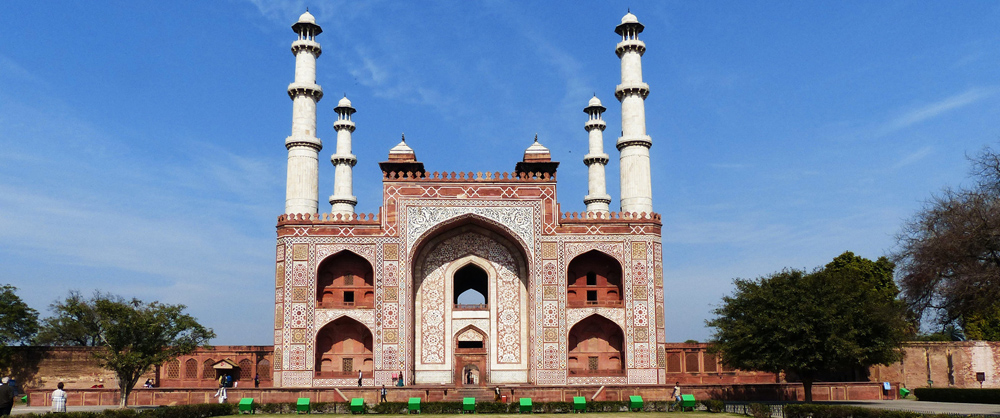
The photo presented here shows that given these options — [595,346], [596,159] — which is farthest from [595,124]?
[595,346]

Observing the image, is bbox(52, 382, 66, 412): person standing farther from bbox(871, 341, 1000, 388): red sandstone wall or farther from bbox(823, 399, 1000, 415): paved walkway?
bbox(871, 341, 1000, 388): red sandstone wall

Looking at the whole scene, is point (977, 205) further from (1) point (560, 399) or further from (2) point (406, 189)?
(2) point (406, 189)

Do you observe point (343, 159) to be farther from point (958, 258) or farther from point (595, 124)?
point (958, 258)

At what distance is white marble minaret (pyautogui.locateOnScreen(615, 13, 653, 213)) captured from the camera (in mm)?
33062

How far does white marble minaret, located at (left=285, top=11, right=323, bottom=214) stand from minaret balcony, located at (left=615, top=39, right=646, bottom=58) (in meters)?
12.1

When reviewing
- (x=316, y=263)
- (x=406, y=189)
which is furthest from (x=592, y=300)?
(x=316, y=263)

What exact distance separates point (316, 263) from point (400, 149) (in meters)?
5.45

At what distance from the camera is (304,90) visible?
3350 cm

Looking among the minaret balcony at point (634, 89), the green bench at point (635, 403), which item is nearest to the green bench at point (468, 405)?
the green bench at point (635, 403)

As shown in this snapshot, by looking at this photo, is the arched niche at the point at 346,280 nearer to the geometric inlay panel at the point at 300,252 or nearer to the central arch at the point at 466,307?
the geometric inlay panel at the point at 300,252

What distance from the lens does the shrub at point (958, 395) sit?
88.9 ft

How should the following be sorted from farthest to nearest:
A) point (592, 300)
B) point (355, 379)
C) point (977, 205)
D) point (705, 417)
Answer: point (592, 300), point (355, 379), point (977, 205), point (705, 417)

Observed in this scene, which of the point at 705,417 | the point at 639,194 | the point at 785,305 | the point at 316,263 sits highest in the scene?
the point at 639,194

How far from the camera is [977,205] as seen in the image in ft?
76.7
